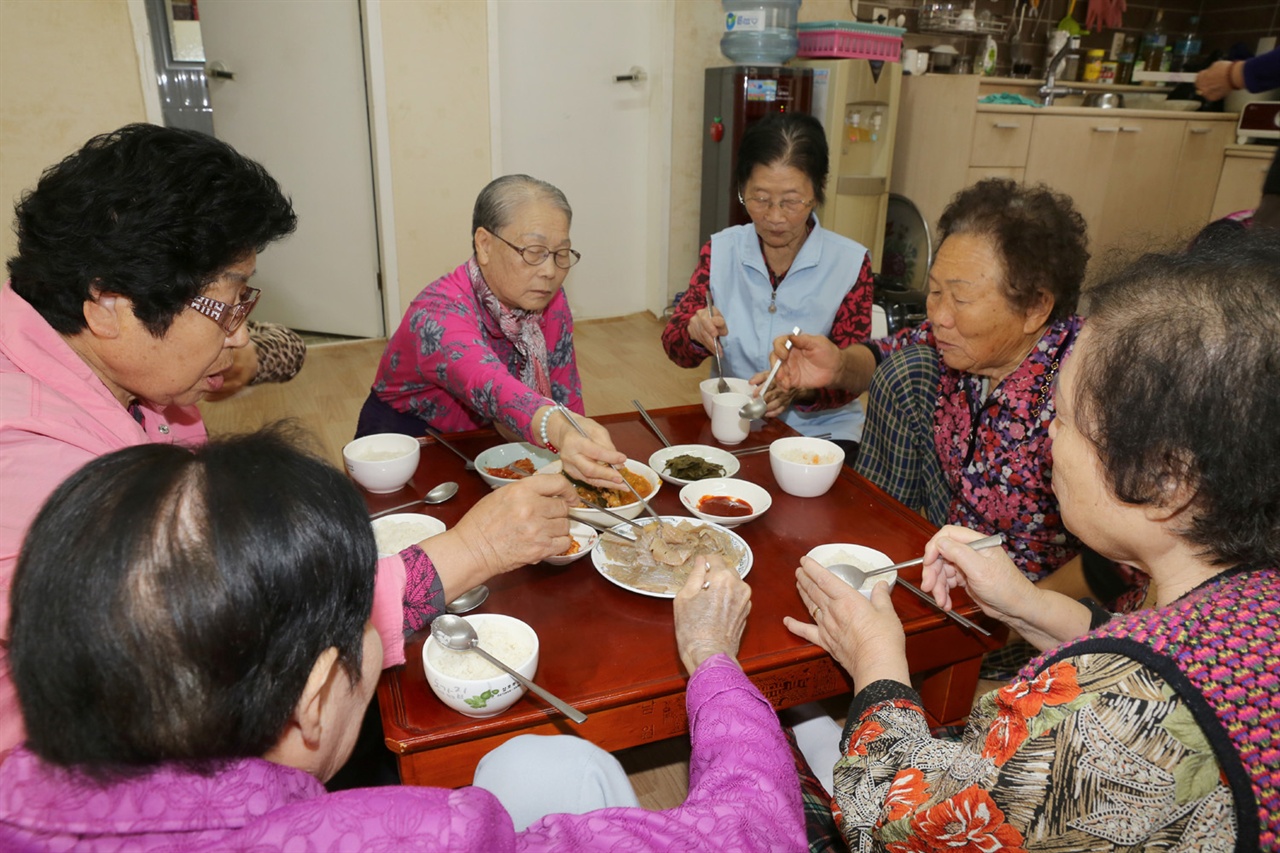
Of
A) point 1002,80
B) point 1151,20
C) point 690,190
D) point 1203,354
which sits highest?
point 1151,20

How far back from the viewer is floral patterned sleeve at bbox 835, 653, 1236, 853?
0.72 meters

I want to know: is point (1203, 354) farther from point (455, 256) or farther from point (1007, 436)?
point (455, 256)

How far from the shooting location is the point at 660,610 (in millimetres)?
1237

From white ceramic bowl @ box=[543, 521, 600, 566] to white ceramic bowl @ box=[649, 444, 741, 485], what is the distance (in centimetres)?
29

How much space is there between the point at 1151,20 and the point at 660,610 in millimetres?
6266

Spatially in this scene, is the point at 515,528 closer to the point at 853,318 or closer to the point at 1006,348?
the point at 1006,348

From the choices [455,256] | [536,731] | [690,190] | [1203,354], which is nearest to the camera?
[1203,354]

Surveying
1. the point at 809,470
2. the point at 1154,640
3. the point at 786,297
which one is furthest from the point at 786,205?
the point at 1154,640

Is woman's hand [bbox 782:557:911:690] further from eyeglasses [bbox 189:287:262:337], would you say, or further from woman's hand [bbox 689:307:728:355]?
woman's hand [bbox 689:307:728:355]

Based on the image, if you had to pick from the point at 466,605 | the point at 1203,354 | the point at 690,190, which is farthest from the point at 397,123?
the point at 1203,354

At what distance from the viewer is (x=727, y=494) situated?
157 cm

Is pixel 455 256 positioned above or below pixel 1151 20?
below

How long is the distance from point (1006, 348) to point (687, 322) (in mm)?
997

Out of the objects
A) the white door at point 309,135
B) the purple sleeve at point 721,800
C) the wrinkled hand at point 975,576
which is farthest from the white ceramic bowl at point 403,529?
the white door at point 309,135
